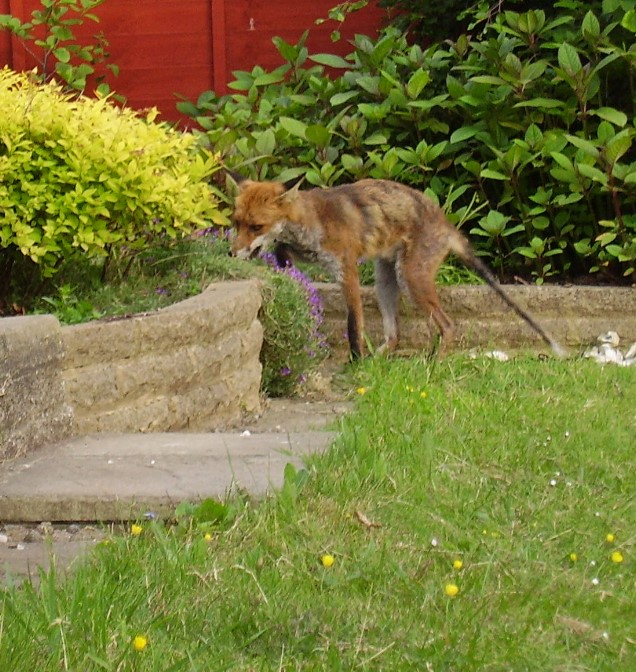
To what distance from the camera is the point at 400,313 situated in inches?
310

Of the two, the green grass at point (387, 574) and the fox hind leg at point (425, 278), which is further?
the fox hind leg at point (425, 278)

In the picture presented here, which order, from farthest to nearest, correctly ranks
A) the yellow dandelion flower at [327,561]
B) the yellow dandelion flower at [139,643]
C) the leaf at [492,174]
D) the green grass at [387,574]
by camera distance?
1. the leaf at [492,174]
2. the yellow dandelion flower at [327,561]
3. the green grass at [387,574]
4. the yellow dandelion flower at [139,643]

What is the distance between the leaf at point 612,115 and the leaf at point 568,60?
1.10ft

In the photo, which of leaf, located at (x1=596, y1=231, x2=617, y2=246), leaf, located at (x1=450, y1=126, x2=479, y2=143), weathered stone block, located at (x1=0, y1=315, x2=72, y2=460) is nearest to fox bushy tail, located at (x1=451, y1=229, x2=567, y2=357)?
leaf, located at (x1=596, y1=231, x2=617, y2=246)

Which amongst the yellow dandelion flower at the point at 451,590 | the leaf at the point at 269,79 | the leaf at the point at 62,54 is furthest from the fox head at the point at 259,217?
the yellow dandelion flower at the point at 451,590

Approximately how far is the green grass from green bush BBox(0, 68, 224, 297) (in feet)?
5.92

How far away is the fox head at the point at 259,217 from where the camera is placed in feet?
23.1

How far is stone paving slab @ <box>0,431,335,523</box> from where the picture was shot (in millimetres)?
3908

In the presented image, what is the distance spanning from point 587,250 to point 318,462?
4347 millimetres

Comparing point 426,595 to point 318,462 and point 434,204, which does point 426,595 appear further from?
point 434,204

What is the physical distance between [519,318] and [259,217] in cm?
201

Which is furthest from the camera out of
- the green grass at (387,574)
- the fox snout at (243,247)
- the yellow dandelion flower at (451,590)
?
the fox snout at (243,247)

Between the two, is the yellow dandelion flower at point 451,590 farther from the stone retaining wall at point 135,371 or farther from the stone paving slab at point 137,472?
the stone retaining wall at point 135,371

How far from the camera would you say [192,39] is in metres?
10.1
